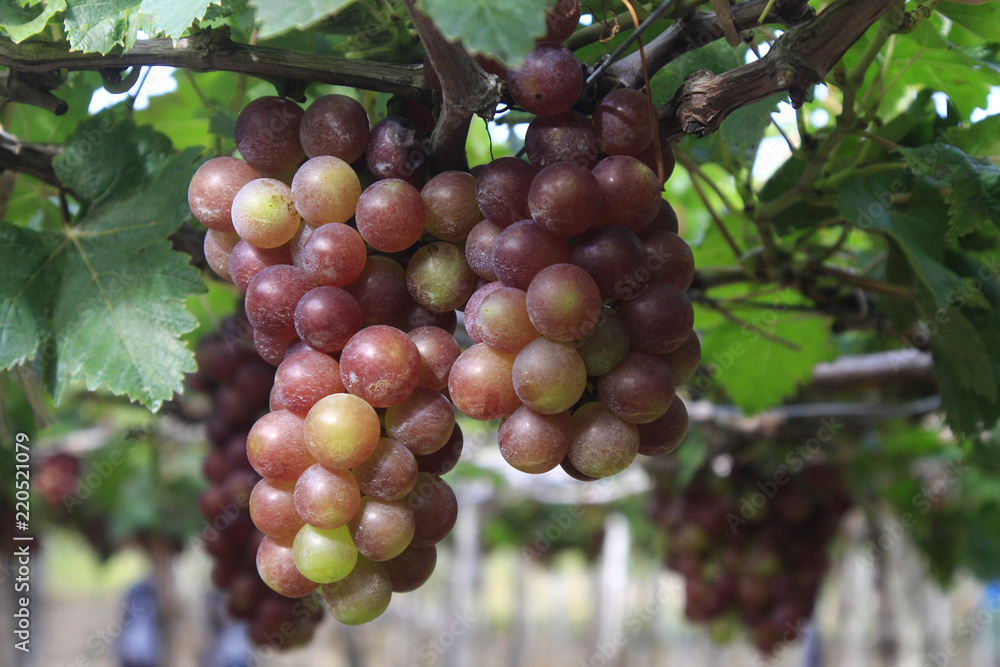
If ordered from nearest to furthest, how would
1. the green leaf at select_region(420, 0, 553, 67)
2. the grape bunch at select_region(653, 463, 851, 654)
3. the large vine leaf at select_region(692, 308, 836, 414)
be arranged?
the green leaf at select_region(420, 0, 553, 67)
the large vine leaf at select_region(692, 308, 836, 414)
the grape bunch at select_region(653, 463, 851, 654)

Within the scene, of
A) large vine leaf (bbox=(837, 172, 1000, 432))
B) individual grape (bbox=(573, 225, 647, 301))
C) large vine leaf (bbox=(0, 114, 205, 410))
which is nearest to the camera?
individual grape (bbox=(573, 225, 647, 301))

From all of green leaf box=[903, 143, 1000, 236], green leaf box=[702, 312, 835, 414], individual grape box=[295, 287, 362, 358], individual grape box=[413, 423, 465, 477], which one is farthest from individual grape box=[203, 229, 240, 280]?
green leaf box=[702, 312, 835, 414]

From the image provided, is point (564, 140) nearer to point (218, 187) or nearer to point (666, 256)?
point (666, 256)

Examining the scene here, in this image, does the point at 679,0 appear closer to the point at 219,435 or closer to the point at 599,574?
the point at 219,435

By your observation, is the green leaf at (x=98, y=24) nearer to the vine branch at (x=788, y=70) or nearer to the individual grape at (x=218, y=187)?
the individual grape at (x=218, y=187)

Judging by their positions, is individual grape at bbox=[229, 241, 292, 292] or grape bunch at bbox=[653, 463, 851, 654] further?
grape bunch at bbox=[653, 463, 851, 654]

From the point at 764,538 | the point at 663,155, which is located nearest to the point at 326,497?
the point at 663,155

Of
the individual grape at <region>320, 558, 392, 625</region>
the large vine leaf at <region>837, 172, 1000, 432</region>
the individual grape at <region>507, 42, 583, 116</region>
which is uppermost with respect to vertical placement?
the individual grape at <region>507, 42, 583, 116</region>

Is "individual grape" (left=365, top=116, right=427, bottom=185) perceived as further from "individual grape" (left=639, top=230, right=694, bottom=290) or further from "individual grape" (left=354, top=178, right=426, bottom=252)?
"individual grape" (left=639, top=230, right=694, bottom=290)
